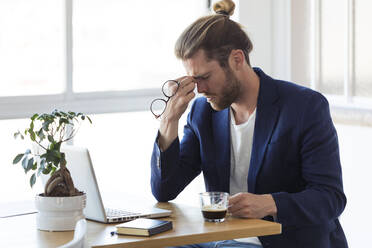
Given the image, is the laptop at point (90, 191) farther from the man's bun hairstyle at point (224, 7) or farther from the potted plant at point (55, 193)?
the man's bun hairstyle at point (224, 7)

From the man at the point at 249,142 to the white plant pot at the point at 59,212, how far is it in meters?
0.52

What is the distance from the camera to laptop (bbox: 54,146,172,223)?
202 cm

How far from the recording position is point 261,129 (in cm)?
235

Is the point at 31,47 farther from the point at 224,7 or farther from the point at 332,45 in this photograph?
the point at 332,45

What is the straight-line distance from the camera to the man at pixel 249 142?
2217 millimetres

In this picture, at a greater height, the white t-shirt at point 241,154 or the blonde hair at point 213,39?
the blonde hair at point 213,39

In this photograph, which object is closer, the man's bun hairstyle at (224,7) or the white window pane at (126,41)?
the man's bun hairstyle at (224,7)

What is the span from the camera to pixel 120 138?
3.64 metres

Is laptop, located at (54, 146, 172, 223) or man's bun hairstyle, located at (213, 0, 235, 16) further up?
man's bun hairstyle, located at (213, 0, 235, 16)

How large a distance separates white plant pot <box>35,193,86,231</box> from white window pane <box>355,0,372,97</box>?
1.69 meters

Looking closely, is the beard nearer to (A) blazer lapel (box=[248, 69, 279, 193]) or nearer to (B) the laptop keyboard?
(A) blazer lapel (box=[248, 69, 279, 193])

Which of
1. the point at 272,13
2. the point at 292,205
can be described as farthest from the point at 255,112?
the point at 272,13

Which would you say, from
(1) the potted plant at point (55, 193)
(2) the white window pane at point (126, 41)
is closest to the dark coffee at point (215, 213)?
(1) the potted plant at point (55, 193)

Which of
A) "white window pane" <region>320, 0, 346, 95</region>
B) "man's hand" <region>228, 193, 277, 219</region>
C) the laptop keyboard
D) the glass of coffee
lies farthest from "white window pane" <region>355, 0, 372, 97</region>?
the laptop keyboard
